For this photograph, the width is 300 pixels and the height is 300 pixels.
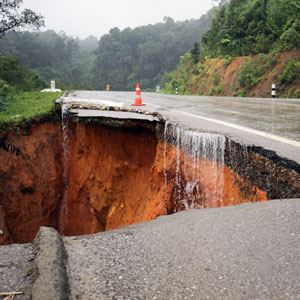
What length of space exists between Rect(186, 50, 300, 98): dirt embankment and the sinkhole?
32.4 feet

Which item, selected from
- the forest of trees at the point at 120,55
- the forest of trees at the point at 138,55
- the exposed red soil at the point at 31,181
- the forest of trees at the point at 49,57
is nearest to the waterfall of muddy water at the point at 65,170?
the exposed red soil at the point at 31,181

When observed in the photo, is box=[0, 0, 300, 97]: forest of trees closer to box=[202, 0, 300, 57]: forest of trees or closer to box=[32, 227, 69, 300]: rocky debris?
box=[202, 0, 300, 57]: forest of trees

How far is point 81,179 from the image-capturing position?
9.03 m

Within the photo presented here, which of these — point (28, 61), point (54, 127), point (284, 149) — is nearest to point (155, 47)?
point (28, 61)

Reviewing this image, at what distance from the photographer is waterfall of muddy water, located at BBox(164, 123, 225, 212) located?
13.9ft

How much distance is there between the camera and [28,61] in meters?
63.2

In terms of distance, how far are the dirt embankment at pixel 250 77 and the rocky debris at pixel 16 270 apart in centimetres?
1403

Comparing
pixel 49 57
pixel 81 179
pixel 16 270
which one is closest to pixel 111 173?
pixel 81 179

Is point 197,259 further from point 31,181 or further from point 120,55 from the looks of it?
point 120,55

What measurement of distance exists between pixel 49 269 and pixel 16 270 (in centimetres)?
26

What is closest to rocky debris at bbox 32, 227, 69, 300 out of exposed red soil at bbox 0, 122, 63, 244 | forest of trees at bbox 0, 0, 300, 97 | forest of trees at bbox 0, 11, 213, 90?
exposed red soil at bbox 0, 122, 63, 244

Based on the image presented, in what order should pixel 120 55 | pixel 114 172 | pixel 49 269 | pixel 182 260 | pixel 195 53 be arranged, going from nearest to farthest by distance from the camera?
pixel 49 269 < pixel 182 260 < pixel 114 172 < pixel 195 53 < pixel 120 55

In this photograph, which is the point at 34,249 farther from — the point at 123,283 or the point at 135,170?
the point at 135,170

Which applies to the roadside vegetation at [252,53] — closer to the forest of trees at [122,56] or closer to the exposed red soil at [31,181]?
the exposed red soil at [31,181]
